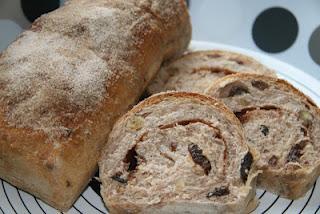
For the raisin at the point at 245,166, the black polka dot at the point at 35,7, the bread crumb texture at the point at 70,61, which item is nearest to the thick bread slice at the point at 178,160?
the raisin at the point at 245,166

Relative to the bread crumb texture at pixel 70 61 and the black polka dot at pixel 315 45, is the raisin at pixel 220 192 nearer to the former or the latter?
the bread crumb texture at pixel 70 61

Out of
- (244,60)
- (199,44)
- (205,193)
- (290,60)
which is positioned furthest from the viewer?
(290,60)

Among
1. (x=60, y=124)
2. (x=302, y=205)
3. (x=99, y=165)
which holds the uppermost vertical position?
(x=60, y=124)

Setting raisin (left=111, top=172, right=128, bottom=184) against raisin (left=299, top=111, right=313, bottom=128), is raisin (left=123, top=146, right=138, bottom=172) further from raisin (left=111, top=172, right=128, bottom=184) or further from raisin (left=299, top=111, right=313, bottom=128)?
raisin (left=299, top=111, right=313, bottom=128)

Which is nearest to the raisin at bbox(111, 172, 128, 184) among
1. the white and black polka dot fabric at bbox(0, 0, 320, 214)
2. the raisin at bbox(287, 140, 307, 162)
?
the raisin at bbox(287, 140, 307, 162)

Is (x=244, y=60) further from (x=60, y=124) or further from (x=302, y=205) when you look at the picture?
(x=60, y=124)

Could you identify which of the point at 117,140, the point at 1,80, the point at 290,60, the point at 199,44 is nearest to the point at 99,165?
the point at 117,140
